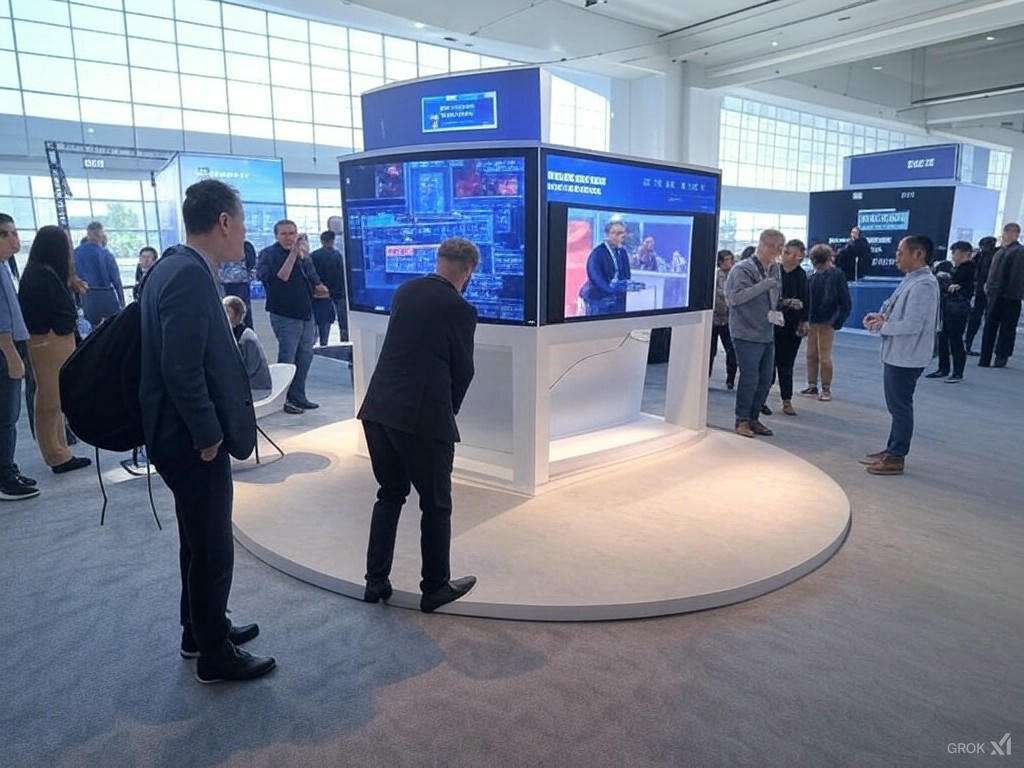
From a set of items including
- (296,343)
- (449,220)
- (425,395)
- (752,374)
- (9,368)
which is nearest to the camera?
(425,395)

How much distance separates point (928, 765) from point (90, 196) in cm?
1952

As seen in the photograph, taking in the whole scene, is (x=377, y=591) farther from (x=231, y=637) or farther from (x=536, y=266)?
(x=536, y=266)

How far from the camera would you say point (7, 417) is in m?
4.32

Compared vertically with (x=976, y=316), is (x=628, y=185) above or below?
above

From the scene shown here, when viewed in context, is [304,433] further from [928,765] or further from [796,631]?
[928,765]

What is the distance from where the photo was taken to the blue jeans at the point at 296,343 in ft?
20.5

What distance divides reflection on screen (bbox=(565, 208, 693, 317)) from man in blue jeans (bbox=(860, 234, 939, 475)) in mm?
1322

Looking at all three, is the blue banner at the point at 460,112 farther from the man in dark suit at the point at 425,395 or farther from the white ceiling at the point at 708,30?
the white ceiling at the point at 708,30

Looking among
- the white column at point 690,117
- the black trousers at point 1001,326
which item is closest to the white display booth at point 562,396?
the black trousers at point 1001,326

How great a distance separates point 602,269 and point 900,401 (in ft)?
7.52

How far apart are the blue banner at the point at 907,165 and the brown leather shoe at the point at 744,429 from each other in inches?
411

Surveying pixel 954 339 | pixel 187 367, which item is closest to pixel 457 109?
pixel 187 367

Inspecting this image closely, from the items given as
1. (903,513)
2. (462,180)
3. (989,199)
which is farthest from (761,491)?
(989,199)

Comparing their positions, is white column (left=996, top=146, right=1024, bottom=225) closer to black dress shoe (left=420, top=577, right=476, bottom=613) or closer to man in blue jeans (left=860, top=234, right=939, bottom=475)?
man in blue jeans (left=860, top=234, right=939, bottom=475)
